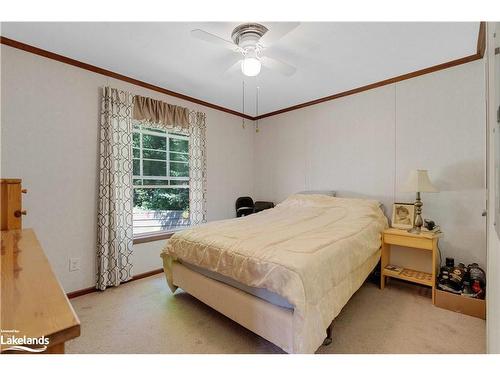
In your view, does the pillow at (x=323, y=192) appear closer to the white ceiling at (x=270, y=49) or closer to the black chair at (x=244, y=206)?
the black chair at (x=244, y=206)

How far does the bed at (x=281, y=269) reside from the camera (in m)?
1.38

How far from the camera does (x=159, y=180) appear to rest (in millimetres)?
3271

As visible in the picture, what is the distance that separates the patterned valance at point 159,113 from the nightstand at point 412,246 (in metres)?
2.92

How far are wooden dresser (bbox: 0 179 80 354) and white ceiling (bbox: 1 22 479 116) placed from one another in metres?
1.84

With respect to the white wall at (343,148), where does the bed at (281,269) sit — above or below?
below

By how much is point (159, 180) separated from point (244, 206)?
5.16 ft

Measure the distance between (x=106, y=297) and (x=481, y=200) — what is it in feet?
12.8

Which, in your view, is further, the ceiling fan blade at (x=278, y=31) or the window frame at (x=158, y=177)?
the window frame at (x=158, y=177)

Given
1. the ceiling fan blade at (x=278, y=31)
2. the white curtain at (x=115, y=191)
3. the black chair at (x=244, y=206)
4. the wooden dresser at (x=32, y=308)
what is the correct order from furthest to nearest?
the black chair at (x=244, y=206) < the white curtain at (x=115, y=191) < the ceiling fan blade at (x=278, y=31) < the wooden dresser at (x=32, y=308)

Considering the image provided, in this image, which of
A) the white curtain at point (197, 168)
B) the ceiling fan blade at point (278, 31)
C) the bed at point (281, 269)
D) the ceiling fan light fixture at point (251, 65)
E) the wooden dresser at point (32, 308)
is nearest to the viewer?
the wooden dresser at point (32, 308)

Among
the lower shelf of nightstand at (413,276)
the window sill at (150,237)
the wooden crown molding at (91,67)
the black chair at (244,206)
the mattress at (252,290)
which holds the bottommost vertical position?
the lower shelf of nightstand at (413,276)

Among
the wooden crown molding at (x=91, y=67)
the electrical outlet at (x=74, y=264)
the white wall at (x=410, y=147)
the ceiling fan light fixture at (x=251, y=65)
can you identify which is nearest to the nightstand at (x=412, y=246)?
the white wall at (x=410, y=147)
